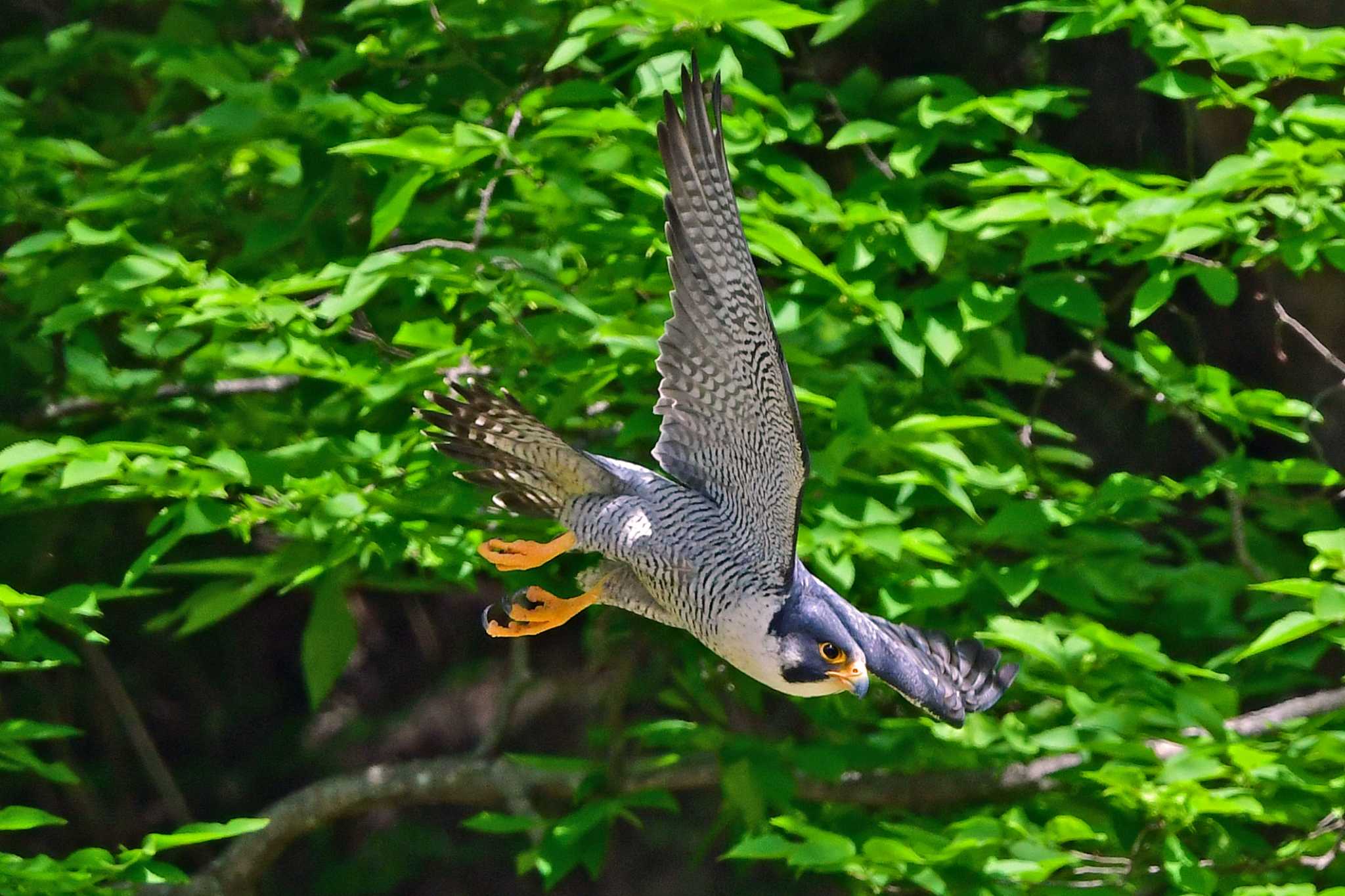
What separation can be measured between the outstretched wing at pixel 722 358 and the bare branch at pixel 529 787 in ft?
5.06

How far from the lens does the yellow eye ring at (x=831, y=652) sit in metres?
2.68

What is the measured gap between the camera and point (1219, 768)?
3.57m

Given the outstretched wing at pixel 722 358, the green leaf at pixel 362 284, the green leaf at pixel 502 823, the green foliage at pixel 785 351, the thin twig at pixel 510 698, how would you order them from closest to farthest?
the outstretched wing at pixel 722 358
the green leaf at pixel 362 284
the green foliage at pixel 785 351
the green leaf at pixel 502 823
the thin twig at pixel 510 698

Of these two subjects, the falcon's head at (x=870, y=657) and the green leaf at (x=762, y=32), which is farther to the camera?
the green leaf at (x=762, y=32)

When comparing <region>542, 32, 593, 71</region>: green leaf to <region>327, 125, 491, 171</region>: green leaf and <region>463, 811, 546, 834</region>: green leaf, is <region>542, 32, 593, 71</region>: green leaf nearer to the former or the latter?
<region>327, 125, 491, 171</region>: green leaf

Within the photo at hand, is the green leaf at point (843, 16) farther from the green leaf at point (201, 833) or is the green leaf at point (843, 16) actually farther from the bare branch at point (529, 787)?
the green leaf at point (201, 833)

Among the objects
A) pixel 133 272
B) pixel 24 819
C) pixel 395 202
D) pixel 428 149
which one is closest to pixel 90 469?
pixel 133 272

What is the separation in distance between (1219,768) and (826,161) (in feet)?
6.48

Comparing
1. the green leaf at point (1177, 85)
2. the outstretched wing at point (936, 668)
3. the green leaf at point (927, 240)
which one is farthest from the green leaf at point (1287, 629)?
the green leaf at point (1177, 85)

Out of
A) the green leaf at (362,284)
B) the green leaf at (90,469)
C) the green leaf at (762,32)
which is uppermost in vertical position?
the green leaf at (762,32)

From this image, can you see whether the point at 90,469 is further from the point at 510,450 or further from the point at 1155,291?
the point at 1155,291

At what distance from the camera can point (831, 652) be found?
2.70 metres

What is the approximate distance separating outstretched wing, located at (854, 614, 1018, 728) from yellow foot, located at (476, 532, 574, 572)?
535 millimetres

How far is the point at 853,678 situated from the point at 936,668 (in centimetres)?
58
